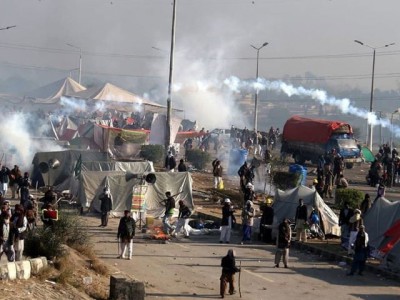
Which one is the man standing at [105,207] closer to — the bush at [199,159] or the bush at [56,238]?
the bush at [56,238]

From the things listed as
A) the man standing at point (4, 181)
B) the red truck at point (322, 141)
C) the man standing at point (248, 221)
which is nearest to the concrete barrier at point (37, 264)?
the man standing at point (248, 221)

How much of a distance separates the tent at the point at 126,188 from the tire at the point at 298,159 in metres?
20.5

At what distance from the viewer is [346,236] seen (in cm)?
2281

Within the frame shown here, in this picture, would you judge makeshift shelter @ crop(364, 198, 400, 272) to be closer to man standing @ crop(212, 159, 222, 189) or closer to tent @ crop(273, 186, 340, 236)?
tent @ crop(273, 186, 340, 236)

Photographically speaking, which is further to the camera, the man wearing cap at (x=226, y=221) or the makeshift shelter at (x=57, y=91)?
the makeshift shelter at (x=57, y=91)

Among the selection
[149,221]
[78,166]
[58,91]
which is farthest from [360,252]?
[58,91]

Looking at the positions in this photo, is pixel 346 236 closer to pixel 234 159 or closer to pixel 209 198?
pixel 209 198

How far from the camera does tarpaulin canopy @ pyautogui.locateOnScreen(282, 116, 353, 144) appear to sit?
4612cm

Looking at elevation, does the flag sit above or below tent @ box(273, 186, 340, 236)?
above

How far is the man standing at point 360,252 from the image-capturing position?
19500 mm

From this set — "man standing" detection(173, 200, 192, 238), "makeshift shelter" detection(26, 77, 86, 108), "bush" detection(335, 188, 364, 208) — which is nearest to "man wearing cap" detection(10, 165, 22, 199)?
"man standing" detection(173, 200, 192, 238)

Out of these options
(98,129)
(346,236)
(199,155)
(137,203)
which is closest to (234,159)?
(199,155)

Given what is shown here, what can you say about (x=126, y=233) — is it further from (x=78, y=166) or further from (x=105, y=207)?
(x=78, y=166)

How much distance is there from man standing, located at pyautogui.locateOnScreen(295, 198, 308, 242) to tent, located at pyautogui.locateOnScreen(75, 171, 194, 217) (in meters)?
5.66
